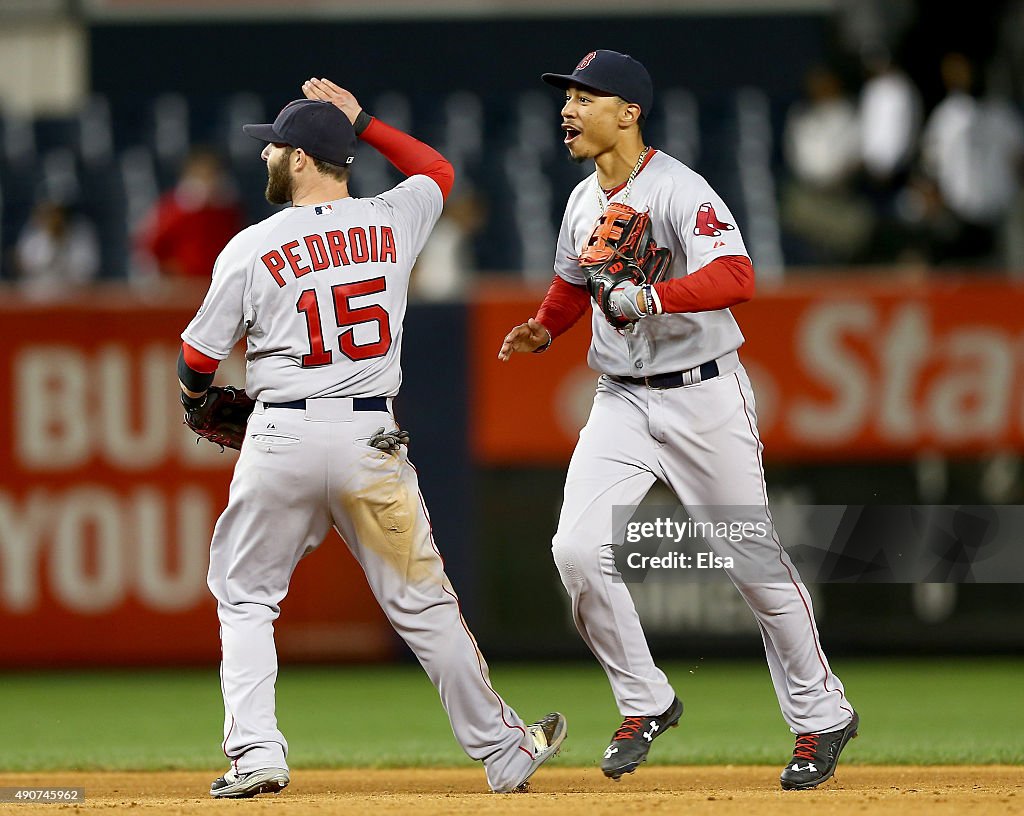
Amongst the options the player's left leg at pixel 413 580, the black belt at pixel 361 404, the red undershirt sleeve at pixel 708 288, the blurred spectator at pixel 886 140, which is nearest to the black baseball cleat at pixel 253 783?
the player's left leg at pixel 413 580

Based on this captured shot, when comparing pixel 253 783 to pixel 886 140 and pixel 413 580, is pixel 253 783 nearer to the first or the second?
pixel 413 580

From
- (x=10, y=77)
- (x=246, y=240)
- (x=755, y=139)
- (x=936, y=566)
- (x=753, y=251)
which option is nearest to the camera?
(x=246, y=240)

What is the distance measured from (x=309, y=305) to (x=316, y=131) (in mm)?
525

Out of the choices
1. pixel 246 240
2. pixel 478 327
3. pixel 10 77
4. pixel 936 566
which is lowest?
pixel 936 566

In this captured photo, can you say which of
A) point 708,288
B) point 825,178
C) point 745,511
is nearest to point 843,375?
point 825,178

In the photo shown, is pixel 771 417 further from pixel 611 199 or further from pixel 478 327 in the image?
pixel 611 199

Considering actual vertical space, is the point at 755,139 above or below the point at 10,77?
below

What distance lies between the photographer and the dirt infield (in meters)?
4.59

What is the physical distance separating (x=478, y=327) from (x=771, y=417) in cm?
162

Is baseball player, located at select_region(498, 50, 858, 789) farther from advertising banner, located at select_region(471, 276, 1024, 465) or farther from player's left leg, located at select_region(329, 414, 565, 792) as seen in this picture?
advertising banner, located at select_region(471, 276, 1024, 465)

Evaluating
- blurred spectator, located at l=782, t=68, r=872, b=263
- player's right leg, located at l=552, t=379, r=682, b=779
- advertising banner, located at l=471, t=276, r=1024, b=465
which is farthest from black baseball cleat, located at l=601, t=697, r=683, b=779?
blurred spectator, located at l=782, t=68, r=872, b=263

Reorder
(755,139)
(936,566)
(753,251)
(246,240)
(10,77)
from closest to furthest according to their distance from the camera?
1. (246,240)
2. (936,566)
3. (753,251)
4. (755,139)
5. (10,77)

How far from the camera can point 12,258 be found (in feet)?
41.4

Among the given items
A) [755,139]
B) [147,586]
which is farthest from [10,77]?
[147,586]
